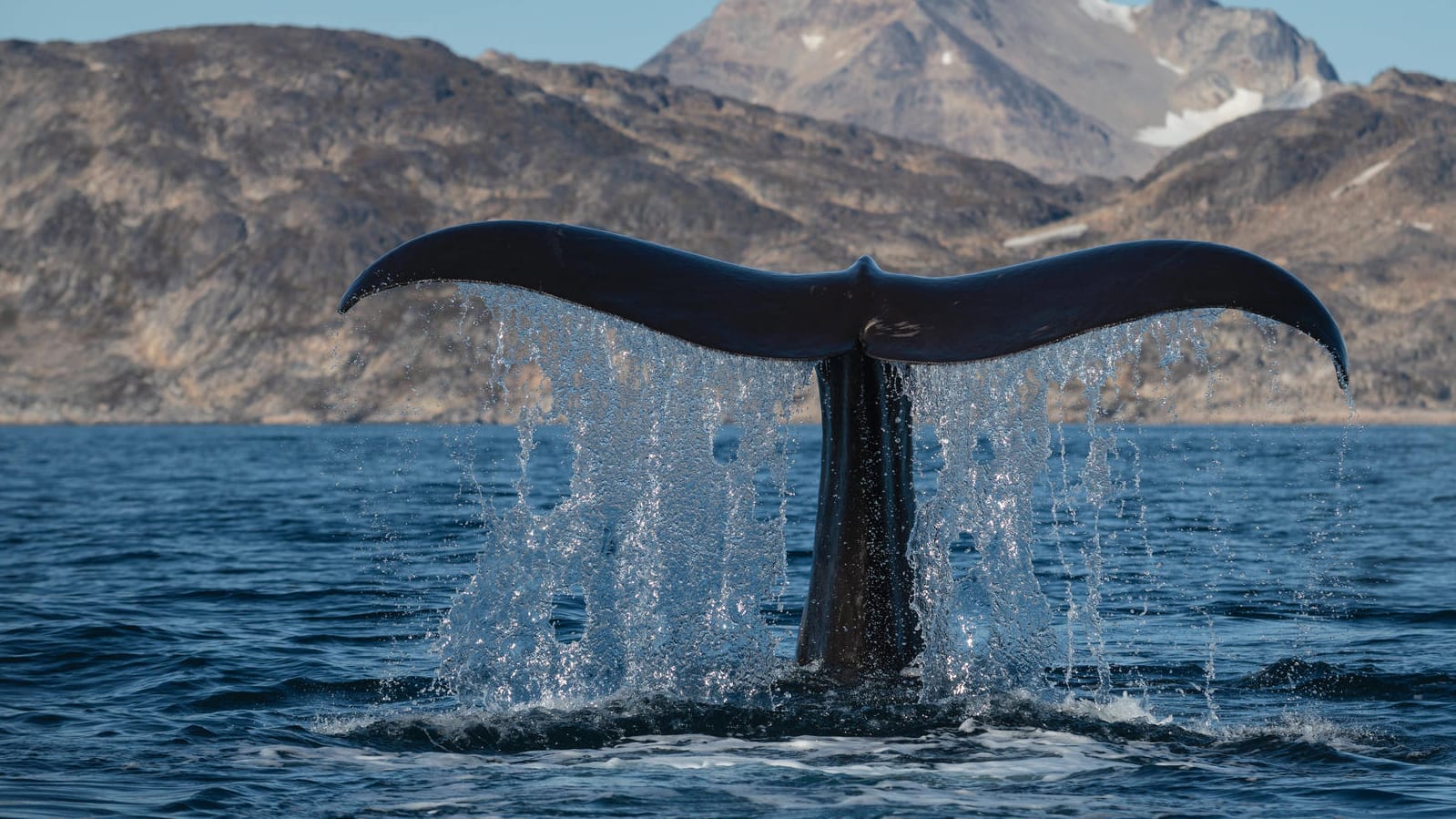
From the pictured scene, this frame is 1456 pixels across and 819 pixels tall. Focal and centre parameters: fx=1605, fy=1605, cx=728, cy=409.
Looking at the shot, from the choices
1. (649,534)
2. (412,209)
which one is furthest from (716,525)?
(412,209)

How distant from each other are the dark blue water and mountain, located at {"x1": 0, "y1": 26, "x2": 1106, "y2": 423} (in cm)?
8377

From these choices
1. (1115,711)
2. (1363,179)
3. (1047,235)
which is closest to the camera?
(1115,711)

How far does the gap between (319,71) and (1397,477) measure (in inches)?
5704

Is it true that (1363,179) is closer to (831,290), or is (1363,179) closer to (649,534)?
(649,534)

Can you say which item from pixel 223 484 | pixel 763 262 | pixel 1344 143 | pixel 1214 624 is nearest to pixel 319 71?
pixel 763 262

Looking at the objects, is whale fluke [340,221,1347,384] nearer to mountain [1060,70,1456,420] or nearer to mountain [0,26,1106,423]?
mountain [0,26,1106,423]

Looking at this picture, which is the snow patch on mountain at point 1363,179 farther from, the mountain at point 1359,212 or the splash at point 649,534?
the splash at point 649,534

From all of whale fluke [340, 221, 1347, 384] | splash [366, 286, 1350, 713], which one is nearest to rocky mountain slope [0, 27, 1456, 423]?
splash [366, 286, 1350, 713]

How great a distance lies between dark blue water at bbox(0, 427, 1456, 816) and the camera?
655 cm

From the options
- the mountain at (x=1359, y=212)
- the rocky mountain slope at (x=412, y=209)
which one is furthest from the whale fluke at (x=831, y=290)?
the mountain at (x=1359, y=212)

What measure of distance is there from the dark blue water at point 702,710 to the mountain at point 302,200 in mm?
83767

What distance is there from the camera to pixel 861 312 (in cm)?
669

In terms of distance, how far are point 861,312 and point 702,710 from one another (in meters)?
2.35

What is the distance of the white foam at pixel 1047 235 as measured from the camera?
13550cm
